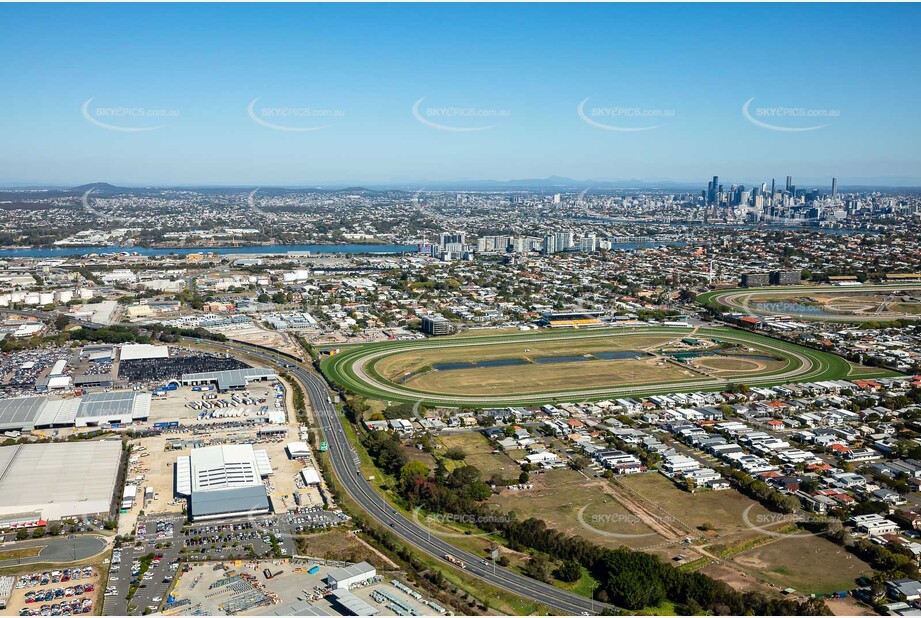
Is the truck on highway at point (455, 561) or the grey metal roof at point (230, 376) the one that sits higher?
the grey metal roof at point (230, 376)

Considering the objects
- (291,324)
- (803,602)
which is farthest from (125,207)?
(803,602)

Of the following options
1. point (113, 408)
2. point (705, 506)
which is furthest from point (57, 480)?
point (705, 506)

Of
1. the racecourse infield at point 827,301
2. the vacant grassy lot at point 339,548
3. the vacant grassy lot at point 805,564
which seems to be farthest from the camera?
the racecourse infield at point 827,301

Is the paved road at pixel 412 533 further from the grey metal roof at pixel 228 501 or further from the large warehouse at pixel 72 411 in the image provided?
the large warehouse at pixel 72 411

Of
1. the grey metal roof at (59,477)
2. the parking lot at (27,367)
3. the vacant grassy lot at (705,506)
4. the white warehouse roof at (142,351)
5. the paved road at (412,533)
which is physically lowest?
the paved road at (412,533)

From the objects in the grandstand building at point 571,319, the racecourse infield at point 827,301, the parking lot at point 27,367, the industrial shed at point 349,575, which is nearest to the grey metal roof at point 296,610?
the industrial shed at point 349,575

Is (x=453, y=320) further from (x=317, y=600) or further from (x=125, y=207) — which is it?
(x=125, y=207)

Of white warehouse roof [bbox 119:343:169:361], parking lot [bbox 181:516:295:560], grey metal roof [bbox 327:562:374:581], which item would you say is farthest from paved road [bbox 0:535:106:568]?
white warehouse roof [bbox 119:343:169:361]
